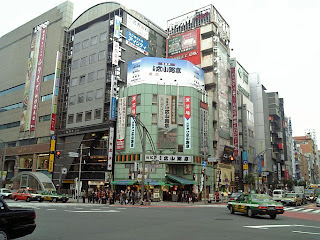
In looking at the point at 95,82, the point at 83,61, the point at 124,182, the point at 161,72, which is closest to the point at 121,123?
the point at 124,182

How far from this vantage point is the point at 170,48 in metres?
63.3

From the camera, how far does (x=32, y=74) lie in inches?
2736

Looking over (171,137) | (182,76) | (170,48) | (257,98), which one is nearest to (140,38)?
(170,48)

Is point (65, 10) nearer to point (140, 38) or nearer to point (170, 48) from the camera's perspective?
point (140, 38)

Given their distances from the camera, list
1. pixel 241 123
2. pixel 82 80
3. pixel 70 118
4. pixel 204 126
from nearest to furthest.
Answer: pixel 204 126, pixel 70 118, pixel 82 80, pixel 241 123

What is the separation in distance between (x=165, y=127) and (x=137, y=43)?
2190cm

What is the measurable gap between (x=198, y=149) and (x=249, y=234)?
119ft

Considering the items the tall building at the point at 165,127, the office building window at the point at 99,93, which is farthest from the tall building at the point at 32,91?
the tall building at the point at 165,127

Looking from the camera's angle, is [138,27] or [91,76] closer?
[91,76]

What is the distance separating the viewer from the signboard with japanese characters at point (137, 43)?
57.7 m

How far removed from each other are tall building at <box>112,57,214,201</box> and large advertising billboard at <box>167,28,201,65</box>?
863cm

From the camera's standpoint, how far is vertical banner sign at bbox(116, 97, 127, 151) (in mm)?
48312

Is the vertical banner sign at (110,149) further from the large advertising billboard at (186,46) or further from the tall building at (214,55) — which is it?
the large advertising billboard at (186,46)

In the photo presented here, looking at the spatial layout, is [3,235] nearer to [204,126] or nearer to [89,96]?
[204,126]
